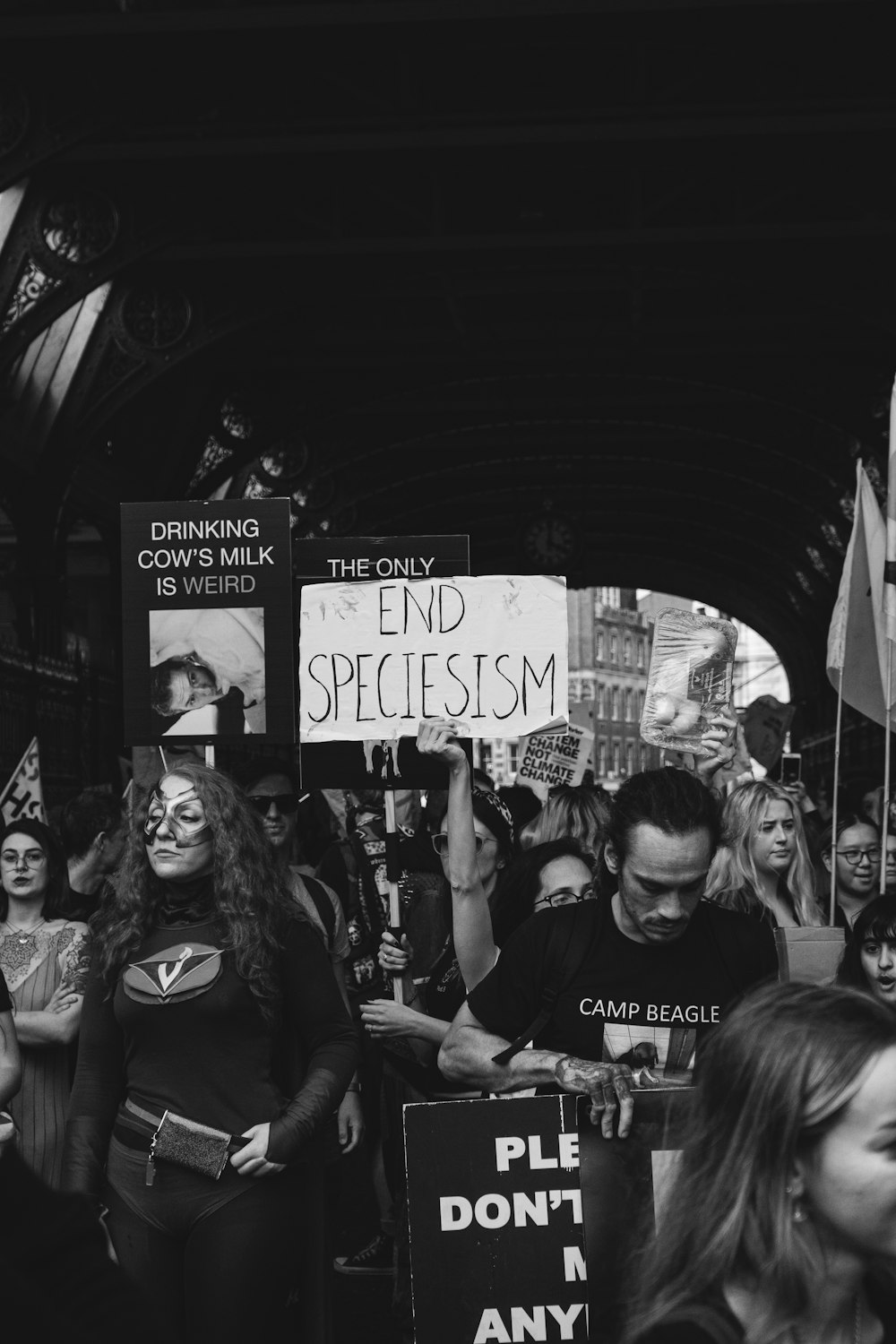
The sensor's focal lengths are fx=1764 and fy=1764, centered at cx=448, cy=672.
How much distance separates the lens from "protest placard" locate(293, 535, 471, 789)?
5746 mm

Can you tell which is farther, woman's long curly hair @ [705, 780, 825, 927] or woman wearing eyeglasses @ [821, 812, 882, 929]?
woman wearing eyeglasses @ [821, 812, 882, 929]

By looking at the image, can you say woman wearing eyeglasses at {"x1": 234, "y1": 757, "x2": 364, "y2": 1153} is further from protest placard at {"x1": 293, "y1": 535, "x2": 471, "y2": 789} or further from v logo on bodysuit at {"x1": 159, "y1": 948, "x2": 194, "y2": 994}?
v logo on bodysuit at {"x1": 159, "y1": 948, "x2": 194, "y2": 994}

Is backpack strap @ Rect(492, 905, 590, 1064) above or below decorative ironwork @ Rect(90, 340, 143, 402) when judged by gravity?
below

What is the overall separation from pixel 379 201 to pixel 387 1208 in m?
10.0


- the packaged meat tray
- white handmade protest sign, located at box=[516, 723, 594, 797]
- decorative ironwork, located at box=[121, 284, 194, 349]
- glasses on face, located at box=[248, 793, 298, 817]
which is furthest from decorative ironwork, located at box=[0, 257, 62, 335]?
the packaged meat tray

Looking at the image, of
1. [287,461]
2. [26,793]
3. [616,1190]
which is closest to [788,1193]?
[616,1190]

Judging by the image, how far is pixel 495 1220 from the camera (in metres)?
3.96

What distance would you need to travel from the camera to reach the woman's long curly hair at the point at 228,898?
4559 millimetres

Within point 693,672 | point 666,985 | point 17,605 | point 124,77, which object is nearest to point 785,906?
point 693,672

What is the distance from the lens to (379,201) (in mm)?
15312

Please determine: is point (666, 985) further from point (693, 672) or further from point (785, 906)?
point (785, 906)

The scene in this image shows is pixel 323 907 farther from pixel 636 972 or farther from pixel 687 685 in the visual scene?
pixel 636 972

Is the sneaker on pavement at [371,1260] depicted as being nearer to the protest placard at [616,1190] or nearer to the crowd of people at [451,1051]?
the crowd of people at [451,1051]

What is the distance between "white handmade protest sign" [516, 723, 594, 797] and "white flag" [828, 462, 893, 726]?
285 inches
